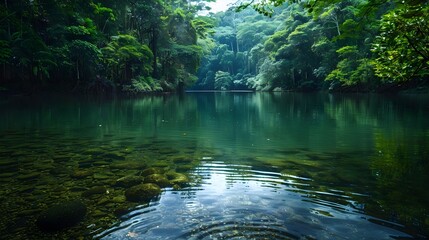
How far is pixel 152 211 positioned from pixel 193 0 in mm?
49658

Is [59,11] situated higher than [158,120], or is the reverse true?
[59,11]

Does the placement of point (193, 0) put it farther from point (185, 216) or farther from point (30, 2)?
point (185, 216)

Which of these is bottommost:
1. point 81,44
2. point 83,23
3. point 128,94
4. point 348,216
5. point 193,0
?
point 348,216

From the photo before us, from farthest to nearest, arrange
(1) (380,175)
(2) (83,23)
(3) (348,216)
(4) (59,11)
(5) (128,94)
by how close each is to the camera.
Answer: (5) (128,94) < (2) (83,23) < (4) (59,11) < (1) (380,175) < (3) (348,216)

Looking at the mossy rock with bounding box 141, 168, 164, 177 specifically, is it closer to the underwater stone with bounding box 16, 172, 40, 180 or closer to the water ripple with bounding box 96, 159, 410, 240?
the water ripple with bounding box 96, 159, 410, 240

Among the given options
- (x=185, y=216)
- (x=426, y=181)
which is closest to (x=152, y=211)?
(x=185, y=216)

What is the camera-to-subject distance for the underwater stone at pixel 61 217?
3139mm

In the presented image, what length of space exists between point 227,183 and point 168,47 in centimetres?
→ 3386

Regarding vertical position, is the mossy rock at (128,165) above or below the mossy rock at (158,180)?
above

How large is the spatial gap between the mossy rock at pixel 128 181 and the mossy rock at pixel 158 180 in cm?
11

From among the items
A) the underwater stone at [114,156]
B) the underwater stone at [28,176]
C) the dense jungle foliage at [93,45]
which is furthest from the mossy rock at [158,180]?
the dense jungle foliage at [93,45]

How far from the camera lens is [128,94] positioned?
31.3 metres

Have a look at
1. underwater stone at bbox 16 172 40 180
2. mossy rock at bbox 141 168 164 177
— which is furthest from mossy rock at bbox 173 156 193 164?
underwater stone at bbox 16 172 40 180

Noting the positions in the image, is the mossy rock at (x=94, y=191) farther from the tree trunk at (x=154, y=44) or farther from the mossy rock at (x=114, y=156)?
the tree trunk at (x=154, y=44)
